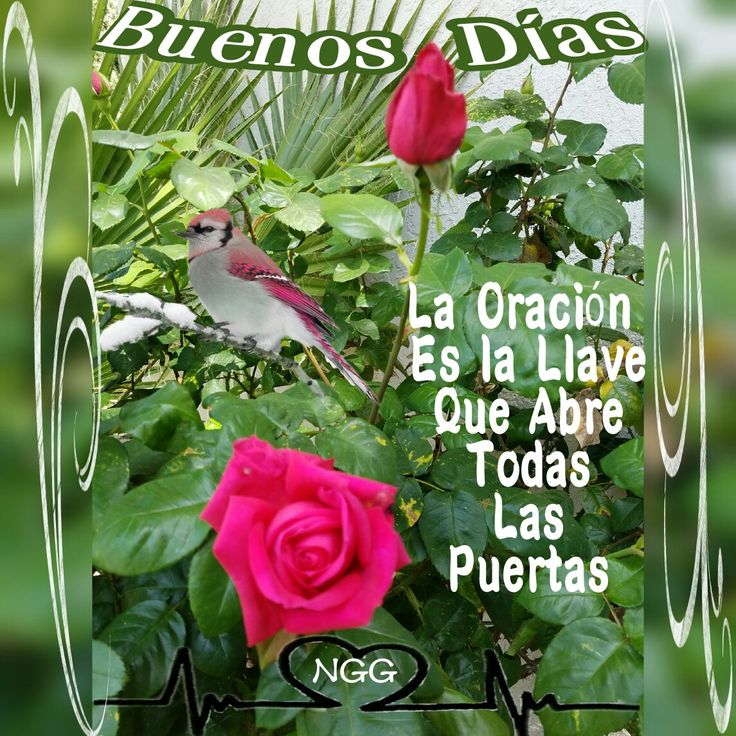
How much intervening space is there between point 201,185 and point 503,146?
21 cm

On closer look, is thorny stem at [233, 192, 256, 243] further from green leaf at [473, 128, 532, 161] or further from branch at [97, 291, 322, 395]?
green leaf at [473, 128, 532, 161]

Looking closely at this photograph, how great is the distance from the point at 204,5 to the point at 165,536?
359 mm

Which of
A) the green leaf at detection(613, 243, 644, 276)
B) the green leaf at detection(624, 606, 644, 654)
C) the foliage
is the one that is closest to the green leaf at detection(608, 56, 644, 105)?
the foliage

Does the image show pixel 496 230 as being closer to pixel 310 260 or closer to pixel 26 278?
pixel 310 260

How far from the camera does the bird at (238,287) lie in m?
0.49

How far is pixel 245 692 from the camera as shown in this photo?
445 mm

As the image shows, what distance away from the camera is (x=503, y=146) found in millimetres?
500

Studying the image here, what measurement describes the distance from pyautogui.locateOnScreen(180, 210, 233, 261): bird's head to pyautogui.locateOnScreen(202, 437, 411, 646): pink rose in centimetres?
16

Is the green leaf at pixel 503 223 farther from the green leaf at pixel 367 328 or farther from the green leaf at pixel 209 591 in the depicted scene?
the green leaf at pixel 209 591

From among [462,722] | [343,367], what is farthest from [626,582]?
[343,367]

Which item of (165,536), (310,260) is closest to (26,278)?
(165,536)

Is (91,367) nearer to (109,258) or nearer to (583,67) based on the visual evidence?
(109,258)

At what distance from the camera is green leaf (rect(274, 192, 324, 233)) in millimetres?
481

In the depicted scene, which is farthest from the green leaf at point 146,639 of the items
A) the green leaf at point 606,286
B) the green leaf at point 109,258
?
the green leaf at point 606,286
